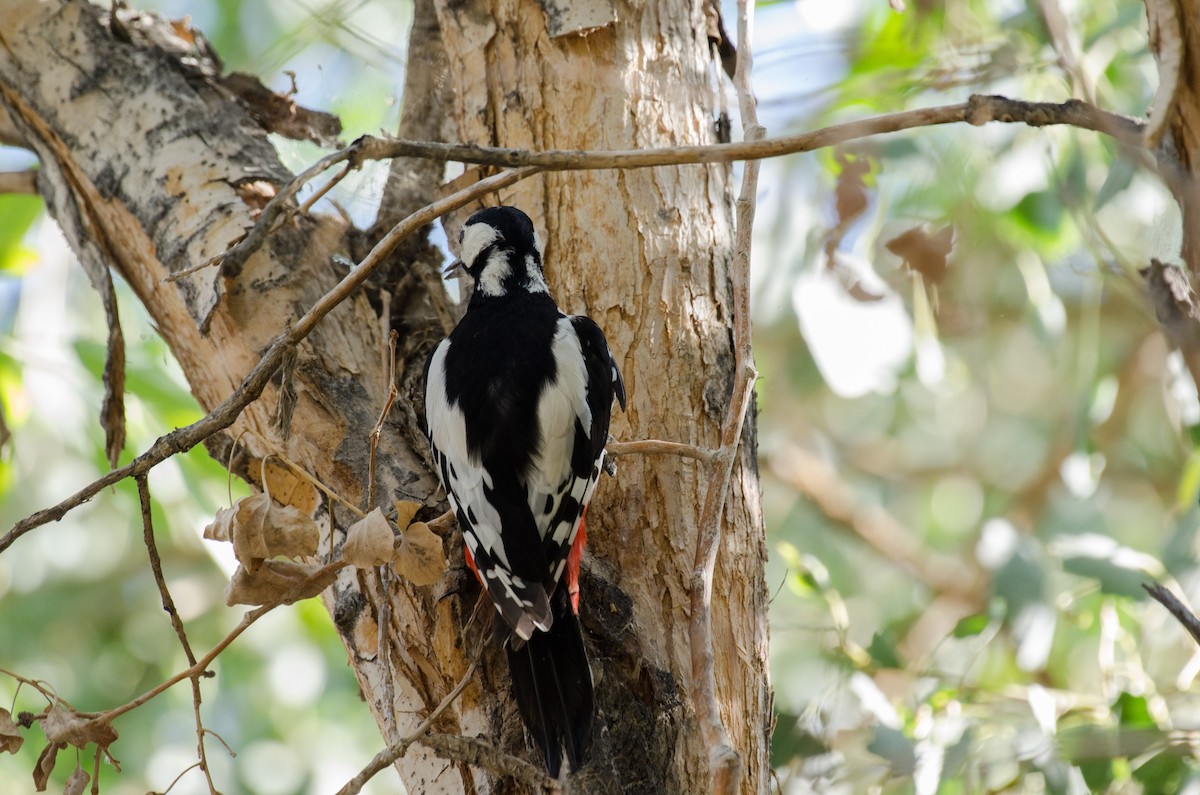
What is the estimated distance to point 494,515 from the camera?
1784 millimetres

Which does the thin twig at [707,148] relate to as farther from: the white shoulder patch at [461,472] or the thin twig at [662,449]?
the white shoulder patch at [461,472]

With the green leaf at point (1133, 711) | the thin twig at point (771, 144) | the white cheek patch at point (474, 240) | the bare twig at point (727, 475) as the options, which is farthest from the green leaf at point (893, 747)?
the thin twig at point (771, 144)

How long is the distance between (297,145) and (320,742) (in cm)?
282

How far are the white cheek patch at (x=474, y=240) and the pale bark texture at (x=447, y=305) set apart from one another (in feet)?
0.31

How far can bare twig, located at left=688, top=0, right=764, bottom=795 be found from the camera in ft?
4.36

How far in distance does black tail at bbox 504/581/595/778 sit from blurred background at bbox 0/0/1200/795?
0.86 metres


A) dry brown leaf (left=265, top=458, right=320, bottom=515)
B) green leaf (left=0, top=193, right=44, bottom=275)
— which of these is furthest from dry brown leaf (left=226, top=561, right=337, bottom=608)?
green leaf (left=0, top=193, right=44, bottom=275)

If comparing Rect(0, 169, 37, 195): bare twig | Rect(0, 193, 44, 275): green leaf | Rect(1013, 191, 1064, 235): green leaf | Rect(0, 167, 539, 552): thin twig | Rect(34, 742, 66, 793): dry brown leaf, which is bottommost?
Rect(34, 742, 66, 793): dry brown leaf

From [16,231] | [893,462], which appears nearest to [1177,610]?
[16,231]

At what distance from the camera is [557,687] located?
1.58m

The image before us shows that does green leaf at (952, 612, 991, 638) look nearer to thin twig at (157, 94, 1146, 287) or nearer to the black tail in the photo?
the black tail

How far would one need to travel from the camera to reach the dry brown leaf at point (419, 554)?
5.00 ft

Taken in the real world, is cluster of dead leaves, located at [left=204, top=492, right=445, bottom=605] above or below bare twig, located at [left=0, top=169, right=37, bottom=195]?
below

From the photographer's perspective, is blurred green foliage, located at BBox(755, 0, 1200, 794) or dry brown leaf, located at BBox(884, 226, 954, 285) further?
blurred green foliage, located at BBox(755, 0, 1200, 794)
